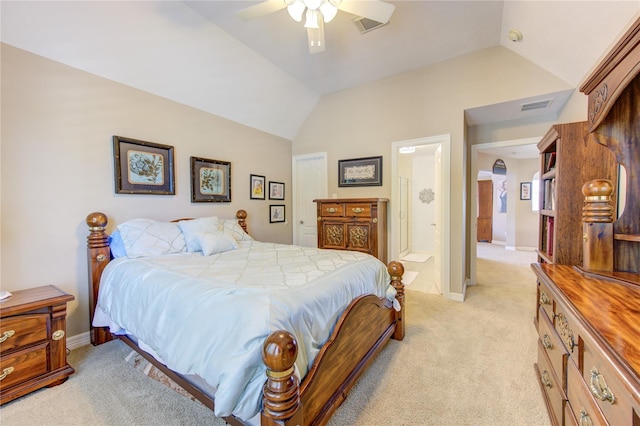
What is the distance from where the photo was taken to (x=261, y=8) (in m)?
1.95

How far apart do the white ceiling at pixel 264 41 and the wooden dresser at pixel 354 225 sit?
1798 millimetres

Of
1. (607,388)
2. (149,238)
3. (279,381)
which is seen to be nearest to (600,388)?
(607,388)

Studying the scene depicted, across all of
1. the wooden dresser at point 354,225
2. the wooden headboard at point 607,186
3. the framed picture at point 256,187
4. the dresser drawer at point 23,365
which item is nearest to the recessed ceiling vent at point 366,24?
the wooden dresser at point 354,225

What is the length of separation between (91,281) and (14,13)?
210cm

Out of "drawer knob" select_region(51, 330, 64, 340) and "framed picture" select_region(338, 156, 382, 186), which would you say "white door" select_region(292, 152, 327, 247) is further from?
"drawer knob" select_region(51, 330, 64, 340)

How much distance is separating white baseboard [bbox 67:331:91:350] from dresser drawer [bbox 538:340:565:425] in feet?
11.4

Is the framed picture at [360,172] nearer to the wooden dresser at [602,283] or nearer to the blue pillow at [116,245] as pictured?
the wooden dresser at [602,283]

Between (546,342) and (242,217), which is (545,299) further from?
(242,217)

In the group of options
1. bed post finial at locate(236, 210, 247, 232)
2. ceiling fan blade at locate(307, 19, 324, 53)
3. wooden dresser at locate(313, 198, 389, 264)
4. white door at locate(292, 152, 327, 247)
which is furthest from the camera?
white door at locate(292, 152, 327, 247)

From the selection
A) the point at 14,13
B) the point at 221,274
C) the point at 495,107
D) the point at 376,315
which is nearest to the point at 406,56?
the point at 495,107

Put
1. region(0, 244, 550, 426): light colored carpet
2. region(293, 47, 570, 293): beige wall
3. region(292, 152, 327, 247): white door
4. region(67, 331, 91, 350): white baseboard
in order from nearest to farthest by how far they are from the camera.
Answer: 1. region(0, 244, 550, 426): light colored carpet
2. region(67, 331, 91, 350): white baseboard
3. region(293, 47, 570, 293): beige wall
4. region(292, 152, 327, 247): white door

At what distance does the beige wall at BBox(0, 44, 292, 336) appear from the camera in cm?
203

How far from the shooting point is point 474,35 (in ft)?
9.50

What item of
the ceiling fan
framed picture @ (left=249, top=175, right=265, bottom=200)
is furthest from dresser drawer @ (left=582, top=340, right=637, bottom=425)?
framed picture @ (left=249, top=175, right=265, bottom=200)
